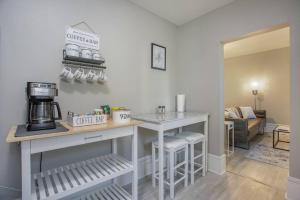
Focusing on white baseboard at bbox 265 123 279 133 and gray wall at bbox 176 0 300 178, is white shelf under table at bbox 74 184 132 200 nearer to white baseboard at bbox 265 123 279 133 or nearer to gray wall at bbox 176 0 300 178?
gray wall at bbox 176 0 300 178

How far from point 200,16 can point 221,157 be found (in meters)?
2.12

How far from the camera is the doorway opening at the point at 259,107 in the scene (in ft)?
8.12

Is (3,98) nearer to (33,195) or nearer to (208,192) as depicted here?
(33,195)

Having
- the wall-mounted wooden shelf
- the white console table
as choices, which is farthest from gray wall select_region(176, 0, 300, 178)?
the wall-mounted wooden shelf

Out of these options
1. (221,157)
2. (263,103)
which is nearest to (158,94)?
(221,157)

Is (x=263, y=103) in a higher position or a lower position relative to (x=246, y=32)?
lower

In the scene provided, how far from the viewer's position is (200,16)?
2.32 metres

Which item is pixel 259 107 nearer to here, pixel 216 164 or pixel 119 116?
pixel 216 164

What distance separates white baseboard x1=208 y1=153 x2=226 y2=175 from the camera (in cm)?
215

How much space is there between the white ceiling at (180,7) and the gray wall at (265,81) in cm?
370

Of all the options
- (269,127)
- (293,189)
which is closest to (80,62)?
(293,189)

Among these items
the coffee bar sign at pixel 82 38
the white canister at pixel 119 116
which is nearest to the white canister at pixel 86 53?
the coffee bar sign at pixel 82 38

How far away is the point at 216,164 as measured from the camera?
7.13ft

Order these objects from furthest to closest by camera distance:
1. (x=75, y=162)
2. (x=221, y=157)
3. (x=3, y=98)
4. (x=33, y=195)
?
(x=221, y=157) → (x=75, y=162) → (x=3, y=98) → (x=33, y=195)
